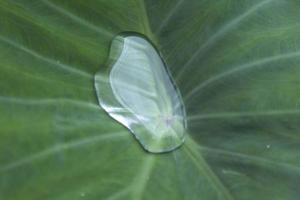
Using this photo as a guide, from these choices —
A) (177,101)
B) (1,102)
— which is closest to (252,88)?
(177,101)

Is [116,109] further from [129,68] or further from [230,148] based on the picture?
[230,148]

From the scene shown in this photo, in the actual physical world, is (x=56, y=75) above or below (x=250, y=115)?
below

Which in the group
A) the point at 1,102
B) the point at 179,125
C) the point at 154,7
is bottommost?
the point at 1,102
